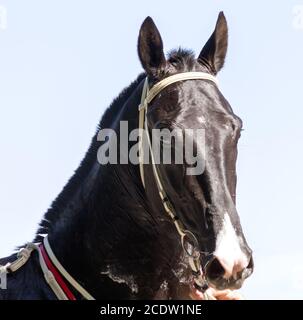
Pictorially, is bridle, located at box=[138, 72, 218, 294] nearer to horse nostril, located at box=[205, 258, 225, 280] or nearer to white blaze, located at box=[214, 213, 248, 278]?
horse nostril, located at box=[205, 258, 225, 280]

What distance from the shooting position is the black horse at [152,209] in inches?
246

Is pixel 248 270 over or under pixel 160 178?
under

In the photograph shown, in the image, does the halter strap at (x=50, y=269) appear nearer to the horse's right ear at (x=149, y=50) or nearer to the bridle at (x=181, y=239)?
the bridle at (x=181, y=239)

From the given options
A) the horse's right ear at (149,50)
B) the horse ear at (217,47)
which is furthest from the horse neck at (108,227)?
the horse ear at (217,47)

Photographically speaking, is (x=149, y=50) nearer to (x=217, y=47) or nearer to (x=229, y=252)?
(x=217, y=47)

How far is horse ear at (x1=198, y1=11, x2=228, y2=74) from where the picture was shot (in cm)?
746

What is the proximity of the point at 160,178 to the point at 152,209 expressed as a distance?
1.01 ft

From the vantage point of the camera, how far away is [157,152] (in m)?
6.63

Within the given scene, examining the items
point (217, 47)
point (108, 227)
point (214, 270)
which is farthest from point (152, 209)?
point (217, 47)

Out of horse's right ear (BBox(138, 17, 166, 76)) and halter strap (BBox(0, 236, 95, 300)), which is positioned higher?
horse's right ear (BBox(138, 17, 166, 76))

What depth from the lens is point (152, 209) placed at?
6754 mm

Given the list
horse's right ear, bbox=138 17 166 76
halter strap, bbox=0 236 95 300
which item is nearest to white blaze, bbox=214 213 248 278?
halter strap, bbox=0 236 95 300
